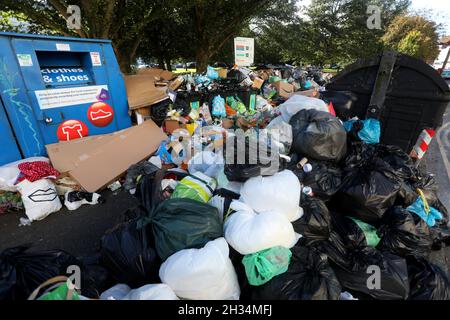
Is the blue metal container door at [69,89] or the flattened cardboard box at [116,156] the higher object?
the blue metal container door at [69,89]

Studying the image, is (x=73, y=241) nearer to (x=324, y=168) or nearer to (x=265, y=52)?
(x=324, y=168)

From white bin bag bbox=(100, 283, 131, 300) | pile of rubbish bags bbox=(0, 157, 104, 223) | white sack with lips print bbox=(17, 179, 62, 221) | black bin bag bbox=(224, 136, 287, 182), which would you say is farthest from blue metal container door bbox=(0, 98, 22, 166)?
black bin bag bbox=(224, 136, 287, 182)

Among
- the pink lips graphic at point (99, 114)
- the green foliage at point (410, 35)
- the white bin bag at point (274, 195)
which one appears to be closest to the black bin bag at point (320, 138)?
the white bin bag at point (274, 195)

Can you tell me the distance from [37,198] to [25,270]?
5.45ft

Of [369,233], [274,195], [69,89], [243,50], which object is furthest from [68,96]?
[243,50]

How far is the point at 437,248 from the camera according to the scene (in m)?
2.02

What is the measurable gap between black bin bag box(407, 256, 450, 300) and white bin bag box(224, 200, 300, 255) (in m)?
0.85

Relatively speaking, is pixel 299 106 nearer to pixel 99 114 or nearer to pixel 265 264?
pixel 265 264

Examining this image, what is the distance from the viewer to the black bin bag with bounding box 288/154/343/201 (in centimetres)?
197

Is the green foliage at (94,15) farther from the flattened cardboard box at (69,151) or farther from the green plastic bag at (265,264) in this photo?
the green plastic bag at (265,264)

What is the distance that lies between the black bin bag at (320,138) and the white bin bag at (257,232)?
848 mm

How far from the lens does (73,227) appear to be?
7.70 ft

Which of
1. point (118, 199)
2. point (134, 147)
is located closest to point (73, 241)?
point (118, 199)

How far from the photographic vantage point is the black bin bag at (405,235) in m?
1.77
